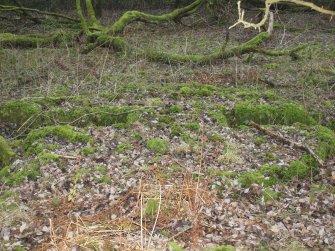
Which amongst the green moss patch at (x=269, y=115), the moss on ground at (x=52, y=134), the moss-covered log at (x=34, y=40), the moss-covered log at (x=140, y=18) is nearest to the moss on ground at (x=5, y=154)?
the moss on ground at (x=52, y=134)

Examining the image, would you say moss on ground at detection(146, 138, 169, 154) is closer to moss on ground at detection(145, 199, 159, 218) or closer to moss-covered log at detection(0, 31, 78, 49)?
moss on ground at detection(145, 199, 159, 218)

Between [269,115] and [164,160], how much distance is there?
3137 millimetres

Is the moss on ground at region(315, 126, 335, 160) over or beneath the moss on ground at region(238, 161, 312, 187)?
over

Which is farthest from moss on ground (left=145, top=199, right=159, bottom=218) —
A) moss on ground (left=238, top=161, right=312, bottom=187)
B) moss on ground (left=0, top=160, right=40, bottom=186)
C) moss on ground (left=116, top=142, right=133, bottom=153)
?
moss on ground (left=0, top=160, right=40, bottom=186)

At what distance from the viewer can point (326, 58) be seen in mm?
13734

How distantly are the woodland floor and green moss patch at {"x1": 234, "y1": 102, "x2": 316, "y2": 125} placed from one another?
0.05 metres

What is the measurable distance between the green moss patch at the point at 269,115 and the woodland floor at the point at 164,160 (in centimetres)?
5

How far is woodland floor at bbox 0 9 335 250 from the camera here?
5531 millimetres

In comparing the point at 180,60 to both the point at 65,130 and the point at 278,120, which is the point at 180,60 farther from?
the point at 65,130

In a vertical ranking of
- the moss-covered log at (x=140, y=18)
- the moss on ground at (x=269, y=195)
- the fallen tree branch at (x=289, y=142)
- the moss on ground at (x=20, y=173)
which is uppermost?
the moss-covered log at (x=140, y=18)

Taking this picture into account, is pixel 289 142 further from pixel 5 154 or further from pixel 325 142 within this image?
pixel 5 154

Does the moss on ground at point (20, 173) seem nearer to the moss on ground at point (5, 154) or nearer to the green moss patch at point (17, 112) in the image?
the moss on ground at point (5, 154)

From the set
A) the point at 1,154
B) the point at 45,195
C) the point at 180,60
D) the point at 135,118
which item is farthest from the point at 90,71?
the point at 45,195

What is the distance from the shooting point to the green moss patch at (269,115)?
912 cm
